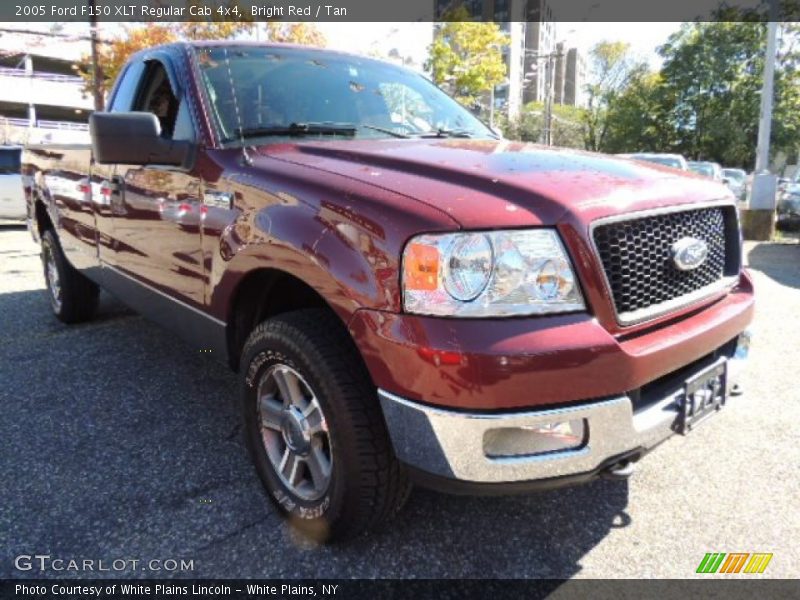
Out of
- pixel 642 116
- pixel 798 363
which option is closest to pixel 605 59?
pixel 642 116

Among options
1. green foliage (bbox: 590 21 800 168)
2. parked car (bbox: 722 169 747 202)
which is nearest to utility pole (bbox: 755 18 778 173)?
parked car (bbox: 722 169 747 202)

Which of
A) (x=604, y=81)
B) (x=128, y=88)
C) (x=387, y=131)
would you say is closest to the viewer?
(x=387, y=131)

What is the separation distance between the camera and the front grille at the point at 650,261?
1918 millimetres

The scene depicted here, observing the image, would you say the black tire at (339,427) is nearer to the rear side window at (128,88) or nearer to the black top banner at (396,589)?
the black top banner at (396,589)

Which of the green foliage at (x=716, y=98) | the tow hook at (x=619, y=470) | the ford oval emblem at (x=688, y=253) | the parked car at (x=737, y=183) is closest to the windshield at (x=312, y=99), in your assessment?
the ford oval emblem at (x=688, y=253)

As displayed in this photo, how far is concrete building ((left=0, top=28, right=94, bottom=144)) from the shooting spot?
3759 cm

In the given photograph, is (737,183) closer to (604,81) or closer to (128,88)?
(128,88)

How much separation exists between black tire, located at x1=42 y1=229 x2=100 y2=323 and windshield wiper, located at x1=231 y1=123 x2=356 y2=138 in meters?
2.72

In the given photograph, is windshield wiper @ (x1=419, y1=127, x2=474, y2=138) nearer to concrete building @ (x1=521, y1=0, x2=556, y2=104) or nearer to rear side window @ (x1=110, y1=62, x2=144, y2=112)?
rear side window @ (x1=110, y1=62, x2=144, y2=112)

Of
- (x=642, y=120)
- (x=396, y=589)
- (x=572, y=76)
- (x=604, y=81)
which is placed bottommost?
(x=396, y=589)

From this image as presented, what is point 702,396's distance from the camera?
7.00ft

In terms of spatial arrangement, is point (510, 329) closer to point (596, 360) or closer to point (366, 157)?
point (596, 360)

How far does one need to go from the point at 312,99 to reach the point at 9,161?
1200cm

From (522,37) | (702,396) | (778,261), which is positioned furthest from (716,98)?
(522,37)
